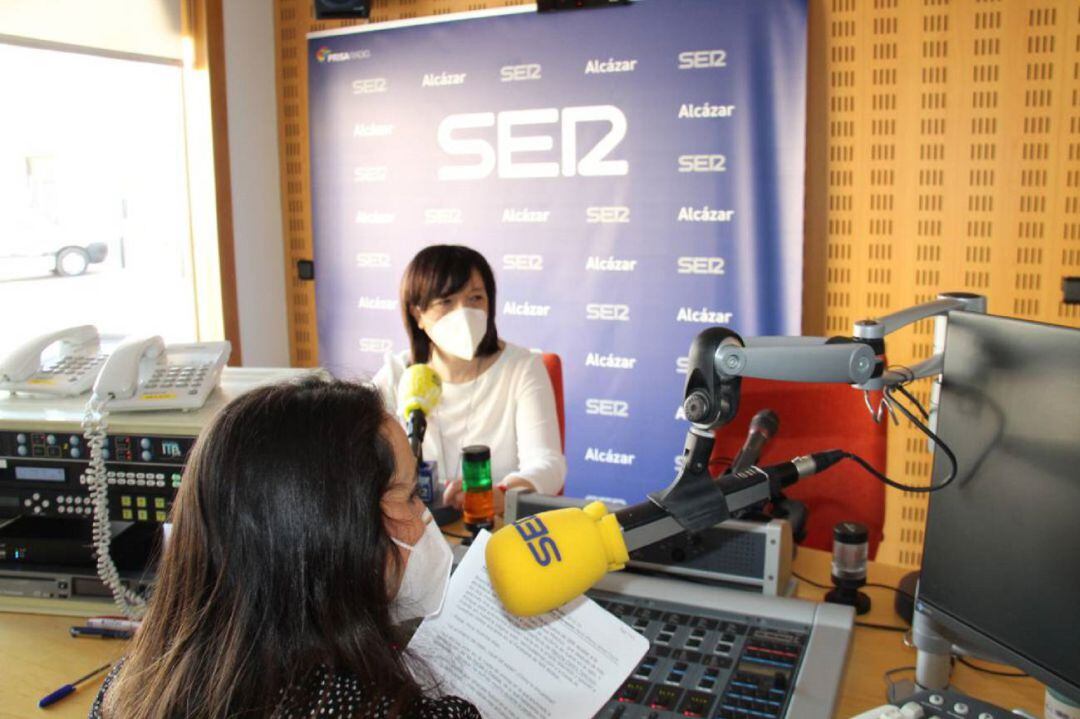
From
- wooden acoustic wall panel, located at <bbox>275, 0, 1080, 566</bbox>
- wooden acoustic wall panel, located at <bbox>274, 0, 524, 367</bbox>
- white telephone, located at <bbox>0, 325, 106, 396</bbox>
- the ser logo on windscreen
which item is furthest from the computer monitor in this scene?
wooden acoustic wall panel, located at <bbox>274, 0, 524, 367</bbox>

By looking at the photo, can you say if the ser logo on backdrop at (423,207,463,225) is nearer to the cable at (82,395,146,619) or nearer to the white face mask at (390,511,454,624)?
the cable at (82,395,146,619)

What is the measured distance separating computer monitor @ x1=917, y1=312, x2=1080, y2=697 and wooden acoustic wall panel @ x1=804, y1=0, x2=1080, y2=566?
1910mm

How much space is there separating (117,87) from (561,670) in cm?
352

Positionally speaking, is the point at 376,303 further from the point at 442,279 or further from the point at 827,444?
the point at 827,444

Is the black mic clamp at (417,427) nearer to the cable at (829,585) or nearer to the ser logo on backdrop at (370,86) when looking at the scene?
the cable at (829,585)

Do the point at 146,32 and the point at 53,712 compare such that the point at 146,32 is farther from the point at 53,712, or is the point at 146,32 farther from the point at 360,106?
the point at 53,712

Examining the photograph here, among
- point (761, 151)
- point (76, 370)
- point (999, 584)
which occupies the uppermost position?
point (761, 151)

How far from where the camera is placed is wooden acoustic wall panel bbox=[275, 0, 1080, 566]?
2.85 meters

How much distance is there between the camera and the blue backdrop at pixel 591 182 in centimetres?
322

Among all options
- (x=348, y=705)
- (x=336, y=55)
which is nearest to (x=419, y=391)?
A: (x=348, y=705)

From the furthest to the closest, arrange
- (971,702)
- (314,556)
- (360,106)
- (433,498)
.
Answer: (360,106), (433,498), (971,702), (314,556)

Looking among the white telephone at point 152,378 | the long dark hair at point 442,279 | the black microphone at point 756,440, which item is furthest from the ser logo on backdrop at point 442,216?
the black microphone at point 756,440

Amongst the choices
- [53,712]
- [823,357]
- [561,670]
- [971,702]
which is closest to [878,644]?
[971,702]

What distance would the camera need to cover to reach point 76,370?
1.75 metres
